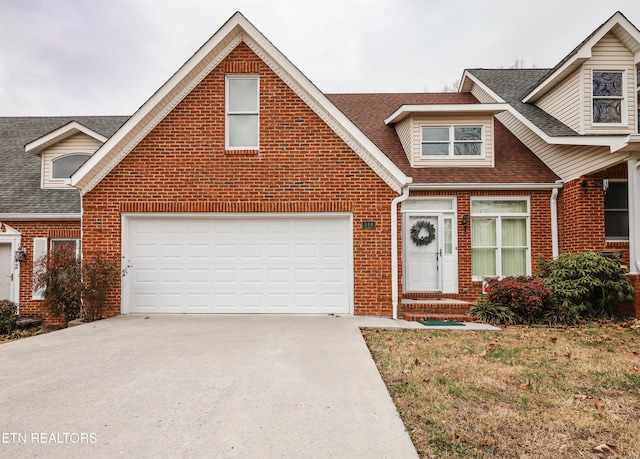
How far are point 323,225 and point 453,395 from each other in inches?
208

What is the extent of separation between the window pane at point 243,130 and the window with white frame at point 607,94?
932cm

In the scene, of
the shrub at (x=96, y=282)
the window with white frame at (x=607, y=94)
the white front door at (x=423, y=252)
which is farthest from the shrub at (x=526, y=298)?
the shrub at (x=96, y=282)

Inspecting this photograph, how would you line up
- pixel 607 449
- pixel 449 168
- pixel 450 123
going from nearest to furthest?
pixel 607 449
pixel 449 168
pixel 450 123

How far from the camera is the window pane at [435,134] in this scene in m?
11.3

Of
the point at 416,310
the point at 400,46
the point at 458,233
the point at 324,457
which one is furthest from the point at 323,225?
the point at 400,46

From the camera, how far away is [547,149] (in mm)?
10844

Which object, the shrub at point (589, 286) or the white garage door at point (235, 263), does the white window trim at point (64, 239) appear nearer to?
the white garage door at point (235, 263)

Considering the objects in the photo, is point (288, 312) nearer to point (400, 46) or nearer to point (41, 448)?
point (41, 448)

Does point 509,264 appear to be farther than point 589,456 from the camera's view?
Yes

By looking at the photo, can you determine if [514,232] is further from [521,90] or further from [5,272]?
[5,272]

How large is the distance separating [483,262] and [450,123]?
4.24 meters

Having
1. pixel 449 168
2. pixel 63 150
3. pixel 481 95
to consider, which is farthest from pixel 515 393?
pixel 63 150

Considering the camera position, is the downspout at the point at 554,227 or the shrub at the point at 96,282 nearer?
the shrub at the point at 96,282

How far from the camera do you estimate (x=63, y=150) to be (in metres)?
11.5
